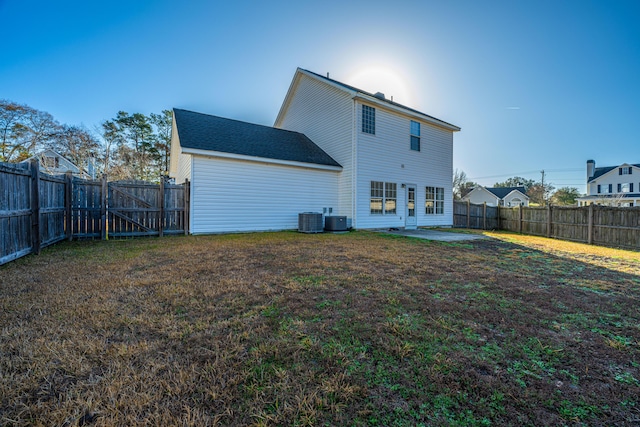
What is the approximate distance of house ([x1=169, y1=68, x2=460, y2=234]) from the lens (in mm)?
8977

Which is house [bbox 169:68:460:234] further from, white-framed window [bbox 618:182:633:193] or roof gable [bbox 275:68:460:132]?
white-framed window [bbox 618:182:633:193]

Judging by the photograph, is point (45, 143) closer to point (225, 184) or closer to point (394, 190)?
point (225, 184)

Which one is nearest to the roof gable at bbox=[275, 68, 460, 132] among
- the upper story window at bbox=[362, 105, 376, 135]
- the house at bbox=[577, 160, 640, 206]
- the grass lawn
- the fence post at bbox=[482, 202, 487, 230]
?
the upper story window at bbox=[362, 105, 376, 135]

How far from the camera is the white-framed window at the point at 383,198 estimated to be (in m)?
11.2

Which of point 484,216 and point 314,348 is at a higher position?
point 484,216

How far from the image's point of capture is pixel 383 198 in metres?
11.4

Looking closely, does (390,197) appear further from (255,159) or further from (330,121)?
(255,159)

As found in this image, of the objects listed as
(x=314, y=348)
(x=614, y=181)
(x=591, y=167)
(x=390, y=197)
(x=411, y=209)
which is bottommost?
(x=314, y=348)

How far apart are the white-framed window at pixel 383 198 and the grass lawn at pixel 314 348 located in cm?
735

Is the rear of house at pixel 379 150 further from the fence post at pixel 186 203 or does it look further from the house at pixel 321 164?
the fence post at pixel 186 203

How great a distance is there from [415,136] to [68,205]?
13.1 metres

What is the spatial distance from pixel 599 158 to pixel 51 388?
5084cm

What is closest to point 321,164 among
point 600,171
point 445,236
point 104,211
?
point 445,236

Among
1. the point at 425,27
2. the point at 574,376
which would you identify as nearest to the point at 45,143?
the point at 425,27
